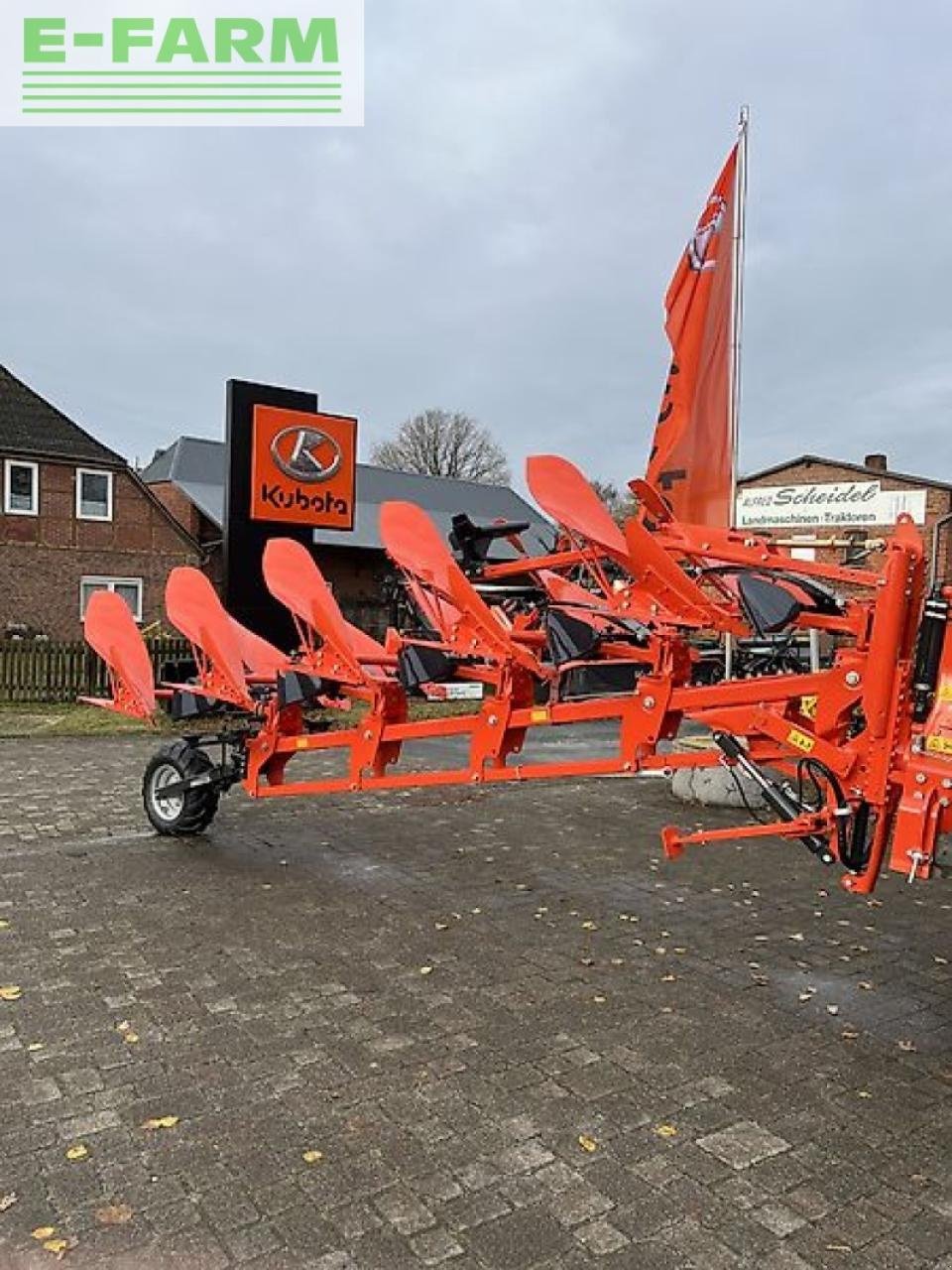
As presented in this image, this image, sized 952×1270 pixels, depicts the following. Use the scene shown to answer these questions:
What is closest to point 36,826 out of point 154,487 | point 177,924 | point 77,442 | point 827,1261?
point 177,924

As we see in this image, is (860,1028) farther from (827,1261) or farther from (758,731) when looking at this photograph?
(827,1261)

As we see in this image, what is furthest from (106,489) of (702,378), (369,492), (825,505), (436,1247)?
(436,1247)

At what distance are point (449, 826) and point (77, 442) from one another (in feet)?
84.5

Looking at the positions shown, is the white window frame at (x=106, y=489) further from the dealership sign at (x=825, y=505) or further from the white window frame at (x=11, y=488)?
the dealership sign at (x=825, y=505)

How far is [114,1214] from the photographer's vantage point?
3010mm

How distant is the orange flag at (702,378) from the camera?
909 centimetres

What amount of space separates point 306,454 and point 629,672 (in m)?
10.4

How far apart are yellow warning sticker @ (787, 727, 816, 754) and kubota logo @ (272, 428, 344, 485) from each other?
11.4 metres

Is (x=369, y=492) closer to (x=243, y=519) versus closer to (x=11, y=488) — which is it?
(x=11, y=488)

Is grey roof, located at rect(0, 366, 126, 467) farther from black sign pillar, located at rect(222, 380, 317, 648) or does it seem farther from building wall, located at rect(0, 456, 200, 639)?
black sign pillar, located at rect(222, 380, 317, 648)

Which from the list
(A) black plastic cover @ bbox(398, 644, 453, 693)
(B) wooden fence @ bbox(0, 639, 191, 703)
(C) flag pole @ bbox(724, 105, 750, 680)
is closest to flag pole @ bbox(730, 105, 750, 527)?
(C) flag pole @ bbox(724, 105, 750, 680)

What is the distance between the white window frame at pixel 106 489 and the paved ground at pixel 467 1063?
2494 centimetres

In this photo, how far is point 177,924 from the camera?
5.65m

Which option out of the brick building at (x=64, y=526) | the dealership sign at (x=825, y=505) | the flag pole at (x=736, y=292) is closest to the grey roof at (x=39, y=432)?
the brick building at (x=64, y=526)
